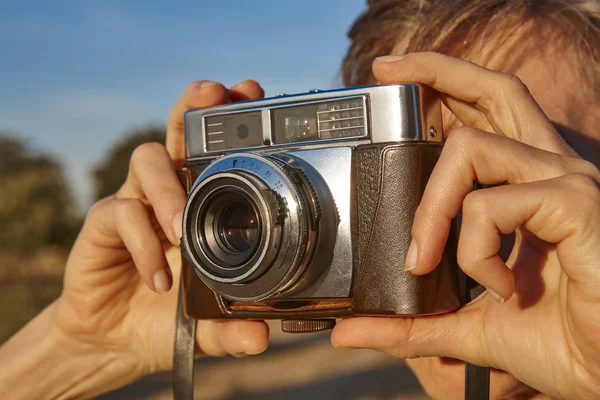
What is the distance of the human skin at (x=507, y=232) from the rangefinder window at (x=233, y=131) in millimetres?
319

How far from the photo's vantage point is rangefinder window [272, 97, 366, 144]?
59.1 inches

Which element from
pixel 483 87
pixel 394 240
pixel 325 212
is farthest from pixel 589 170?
pixel 325 212

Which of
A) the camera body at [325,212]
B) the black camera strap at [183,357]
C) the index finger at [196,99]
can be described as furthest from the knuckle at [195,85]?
the black camera strap at [183,357]

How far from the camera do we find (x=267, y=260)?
55.1 inches

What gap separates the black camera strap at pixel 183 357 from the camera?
1.78 meters

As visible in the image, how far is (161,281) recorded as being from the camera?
1.73 meters

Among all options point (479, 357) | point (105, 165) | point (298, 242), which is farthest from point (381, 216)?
point (105, 165)

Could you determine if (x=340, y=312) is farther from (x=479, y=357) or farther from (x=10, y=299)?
(x=10, y=299)

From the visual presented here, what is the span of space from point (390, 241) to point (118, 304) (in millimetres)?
955

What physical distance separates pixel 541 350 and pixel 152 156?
100 cm

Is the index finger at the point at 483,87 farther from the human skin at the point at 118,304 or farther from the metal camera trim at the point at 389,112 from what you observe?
the human skin at the point at 118,304

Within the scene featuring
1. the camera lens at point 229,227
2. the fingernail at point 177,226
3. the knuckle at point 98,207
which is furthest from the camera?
the knuckle at point 98,207

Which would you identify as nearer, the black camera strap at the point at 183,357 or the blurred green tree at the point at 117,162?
the black camera strap at the point at 183,357

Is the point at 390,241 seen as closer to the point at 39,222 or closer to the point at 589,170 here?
the point at 589,170
